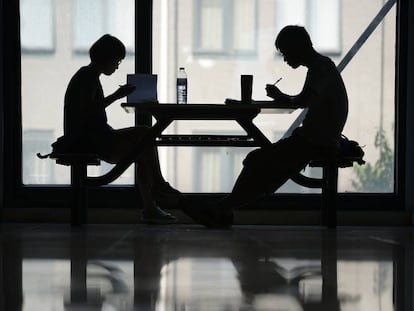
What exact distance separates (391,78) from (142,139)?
1.89m

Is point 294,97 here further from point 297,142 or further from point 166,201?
point 166,201

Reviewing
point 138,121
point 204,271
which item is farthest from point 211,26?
point 204,271

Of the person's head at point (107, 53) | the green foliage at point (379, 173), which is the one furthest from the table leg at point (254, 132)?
the green foliage at point (379, 173)

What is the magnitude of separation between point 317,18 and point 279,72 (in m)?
0.45

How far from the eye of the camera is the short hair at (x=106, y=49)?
157 inches

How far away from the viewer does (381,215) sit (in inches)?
187

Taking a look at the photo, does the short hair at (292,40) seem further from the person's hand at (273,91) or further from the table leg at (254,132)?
the table leg at (254,132)

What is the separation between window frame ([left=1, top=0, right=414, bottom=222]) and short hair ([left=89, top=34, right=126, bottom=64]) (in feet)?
2.44

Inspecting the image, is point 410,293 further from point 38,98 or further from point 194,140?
point 38,98

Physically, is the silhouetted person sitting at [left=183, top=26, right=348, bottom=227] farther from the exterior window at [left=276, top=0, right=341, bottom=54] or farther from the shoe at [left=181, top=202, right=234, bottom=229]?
the exterior window at [left=276, top=0, right=341, bottom=54]

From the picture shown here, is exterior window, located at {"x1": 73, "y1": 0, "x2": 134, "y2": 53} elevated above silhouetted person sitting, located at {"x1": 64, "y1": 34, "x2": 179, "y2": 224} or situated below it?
above

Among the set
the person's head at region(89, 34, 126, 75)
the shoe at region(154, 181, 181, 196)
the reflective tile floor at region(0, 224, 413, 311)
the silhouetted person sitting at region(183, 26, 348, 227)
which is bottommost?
the reflective tile floor at region(0, 224, 413, 311)

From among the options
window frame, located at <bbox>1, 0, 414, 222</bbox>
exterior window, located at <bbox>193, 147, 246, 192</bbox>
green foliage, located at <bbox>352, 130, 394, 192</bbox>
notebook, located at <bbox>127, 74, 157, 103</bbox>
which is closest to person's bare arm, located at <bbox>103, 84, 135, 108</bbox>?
notebook, located at <bbox>127, 74, 157, 103</bbox>

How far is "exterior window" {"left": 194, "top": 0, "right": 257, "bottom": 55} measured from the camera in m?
4.82
